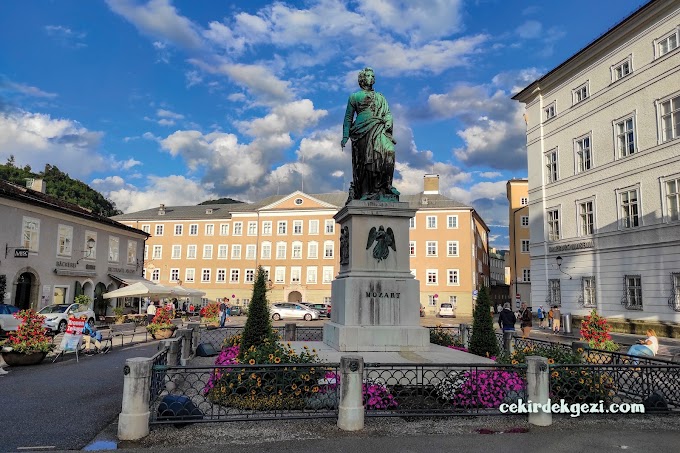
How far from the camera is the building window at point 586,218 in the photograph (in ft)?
96.4

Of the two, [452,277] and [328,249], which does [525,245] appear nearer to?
[452,277]

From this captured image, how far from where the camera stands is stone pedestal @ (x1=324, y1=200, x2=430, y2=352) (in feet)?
32.9

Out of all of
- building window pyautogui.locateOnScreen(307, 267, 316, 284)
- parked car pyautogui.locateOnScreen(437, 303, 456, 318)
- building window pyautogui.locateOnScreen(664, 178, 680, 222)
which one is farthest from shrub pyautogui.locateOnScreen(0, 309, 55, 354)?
building window pyautogui.locateOnScreen(307, 267, 316, 284)

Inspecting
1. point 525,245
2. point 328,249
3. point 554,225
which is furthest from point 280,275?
point 554,225

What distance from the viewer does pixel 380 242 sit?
34.9ft

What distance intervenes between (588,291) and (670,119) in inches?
415

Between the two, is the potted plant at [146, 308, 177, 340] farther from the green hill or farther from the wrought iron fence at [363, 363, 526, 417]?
the green hill

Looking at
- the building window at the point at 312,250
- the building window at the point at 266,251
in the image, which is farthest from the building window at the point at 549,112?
the building window at the point at 266,251

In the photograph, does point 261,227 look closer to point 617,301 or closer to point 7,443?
point 617,301

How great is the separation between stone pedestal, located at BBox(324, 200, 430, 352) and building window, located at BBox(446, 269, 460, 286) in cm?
4953

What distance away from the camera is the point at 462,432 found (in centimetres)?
675

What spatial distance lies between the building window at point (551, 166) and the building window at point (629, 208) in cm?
618

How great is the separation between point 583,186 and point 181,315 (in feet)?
104

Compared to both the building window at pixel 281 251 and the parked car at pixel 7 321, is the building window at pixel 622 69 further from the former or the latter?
the building window at pixel 281 251
